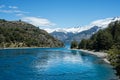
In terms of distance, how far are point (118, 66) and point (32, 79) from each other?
1078 inches

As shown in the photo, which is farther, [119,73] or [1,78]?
[1,78]

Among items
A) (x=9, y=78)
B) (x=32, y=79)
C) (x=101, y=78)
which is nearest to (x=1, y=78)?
(x=9, y=78)

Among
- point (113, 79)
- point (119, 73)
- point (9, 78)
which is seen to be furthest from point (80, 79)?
point (9, 78)

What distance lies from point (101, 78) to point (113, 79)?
6.06 meters

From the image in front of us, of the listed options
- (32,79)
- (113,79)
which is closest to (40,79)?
(32,79)

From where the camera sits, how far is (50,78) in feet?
287

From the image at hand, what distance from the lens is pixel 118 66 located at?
75000 millimetres

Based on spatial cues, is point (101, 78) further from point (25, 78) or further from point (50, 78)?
point (25, 78)

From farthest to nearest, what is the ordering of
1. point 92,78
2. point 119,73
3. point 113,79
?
point 92,78
point 113,79
point 119,73

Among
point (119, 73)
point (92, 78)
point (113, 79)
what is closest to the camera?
point (119, 73)

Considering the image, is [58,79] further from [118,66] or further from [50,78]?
[118,66]

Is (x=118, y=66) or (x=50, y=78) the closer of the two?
(x=118, y=66)

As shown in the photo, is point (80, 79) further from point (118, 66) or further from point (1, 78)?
point (1, 78)

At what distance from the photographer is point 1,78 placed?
281ft
